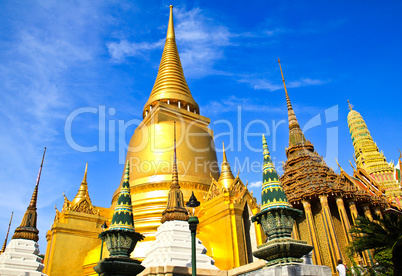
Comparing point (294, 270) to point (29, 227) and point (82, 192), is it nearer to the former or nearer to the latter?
point (29, 227)

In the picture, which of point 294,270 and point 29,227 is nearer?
point 294,270

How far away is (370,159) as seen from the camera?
34.0 m

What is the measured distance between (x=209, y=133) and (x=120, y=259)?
631 inches

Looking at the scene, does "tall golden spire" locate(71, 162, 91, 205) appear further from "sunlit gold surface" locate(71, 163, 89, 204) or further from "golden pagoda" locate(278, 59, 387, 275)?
"golden pagoda" locate(278, 59, 387, 275)

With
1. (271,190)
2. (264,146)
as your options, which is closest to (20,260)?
(264,146)

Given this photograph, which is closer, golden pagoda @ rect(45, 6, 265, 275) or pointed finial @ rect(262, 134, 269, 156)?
pointed finial @ rect(262, 134, 269, 156)

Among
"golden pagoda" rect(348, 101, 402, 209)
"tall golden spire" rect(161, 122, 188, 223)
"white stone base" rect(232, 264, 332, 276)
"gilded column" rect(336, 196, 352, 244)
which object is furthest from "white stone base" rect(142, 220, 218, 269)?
"golden pagoda" rect(348, 101, 402, 209)

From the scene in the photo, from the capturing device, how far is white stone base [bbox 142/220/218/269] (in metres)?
9.26

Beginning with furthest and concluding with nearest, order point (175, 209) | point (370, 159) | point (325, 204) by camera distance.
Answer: point (370, 159), point (325, 204), point (175, 209)

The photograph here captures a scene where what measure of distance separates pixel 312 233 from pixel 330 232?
1.13 m

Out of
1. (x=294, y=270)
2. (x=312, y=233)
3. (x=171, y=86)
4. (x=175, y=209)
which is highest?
(x=171, y=86)

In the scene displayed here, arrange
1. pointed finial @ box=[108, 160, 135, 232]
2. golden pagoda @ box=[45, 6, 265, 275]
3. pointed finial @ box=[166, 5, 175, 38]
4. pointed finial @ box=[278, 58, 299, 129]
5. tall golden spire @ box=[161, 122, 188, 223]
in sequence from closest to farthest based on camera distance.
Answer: pointed finial @ box=[108, 160, 135, 232] → tall golden spire @ box=[161, 122, 188, 223] → golden pagoda @ box=[45, 6, 265, 275] → pointed finial @ box=[278, 58, 299, 129] → pointed finial @ box=[166, 5, 175, 38]

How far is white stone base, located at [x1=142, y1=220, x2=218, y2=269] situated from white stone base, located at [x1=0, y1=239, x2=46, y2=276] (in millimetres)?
4611

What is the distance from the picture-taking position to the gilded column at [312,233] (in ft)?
60.2
